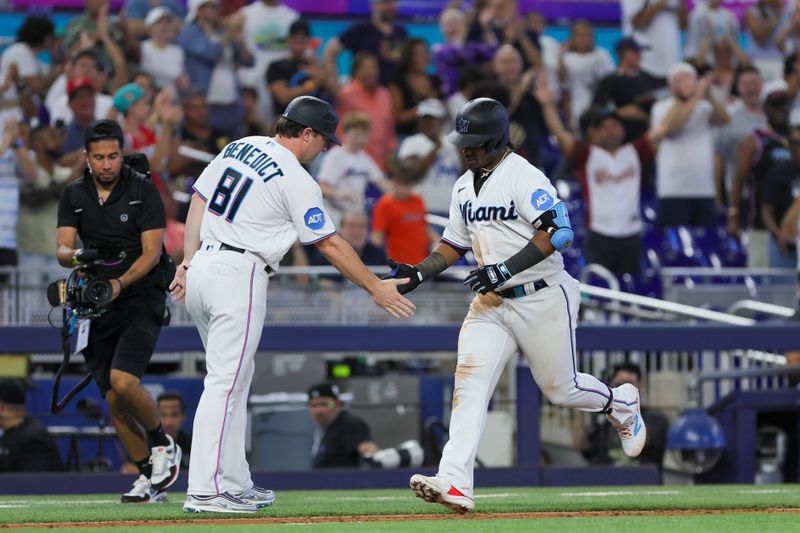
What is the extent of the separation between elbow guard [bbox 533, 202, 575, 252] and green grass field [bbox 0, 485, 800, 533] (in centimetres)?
137

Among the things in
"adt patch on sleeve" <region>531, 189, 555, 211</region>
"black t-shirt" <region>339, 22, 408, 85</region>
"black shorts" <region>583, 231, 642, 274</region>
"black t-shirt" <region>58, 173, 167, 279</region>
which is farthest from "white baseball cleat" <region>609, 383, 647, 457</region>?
"black t-shirt" <region>339, 22, 408, 85</region>

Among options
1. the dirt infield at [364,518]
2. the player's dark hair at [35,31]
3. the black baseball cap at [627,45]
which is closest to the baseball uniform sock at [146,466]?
the dirt infield at [364,518]

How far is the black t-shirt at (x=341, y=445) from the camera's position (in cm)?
1173

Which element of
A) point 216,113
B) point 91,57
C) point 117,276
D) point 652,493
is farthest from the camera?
point 216,113

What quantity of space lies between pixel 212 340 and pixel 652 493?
3625mm

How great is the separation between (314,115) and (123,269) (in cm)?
182

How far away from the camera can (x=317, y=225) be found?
7.12 meters

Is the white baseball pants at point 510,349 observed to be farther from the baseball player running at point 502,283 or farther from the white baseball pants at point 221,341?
the white baseball pants at point 221,341

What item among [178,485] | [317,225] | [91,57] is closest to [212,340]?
[317,225]

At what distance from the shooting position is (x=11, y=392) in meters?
11.2

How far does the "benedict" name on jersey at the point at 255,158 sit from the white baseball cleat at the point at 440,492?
5.59 feet

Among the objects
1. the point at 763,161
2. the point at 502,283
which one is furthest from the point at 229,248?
the point at 763,161

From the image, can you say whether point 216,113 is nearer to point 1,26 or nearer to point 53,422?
point 1,26

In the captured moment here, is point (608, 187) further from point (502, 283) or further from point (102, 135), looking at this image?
point (502, 283)
